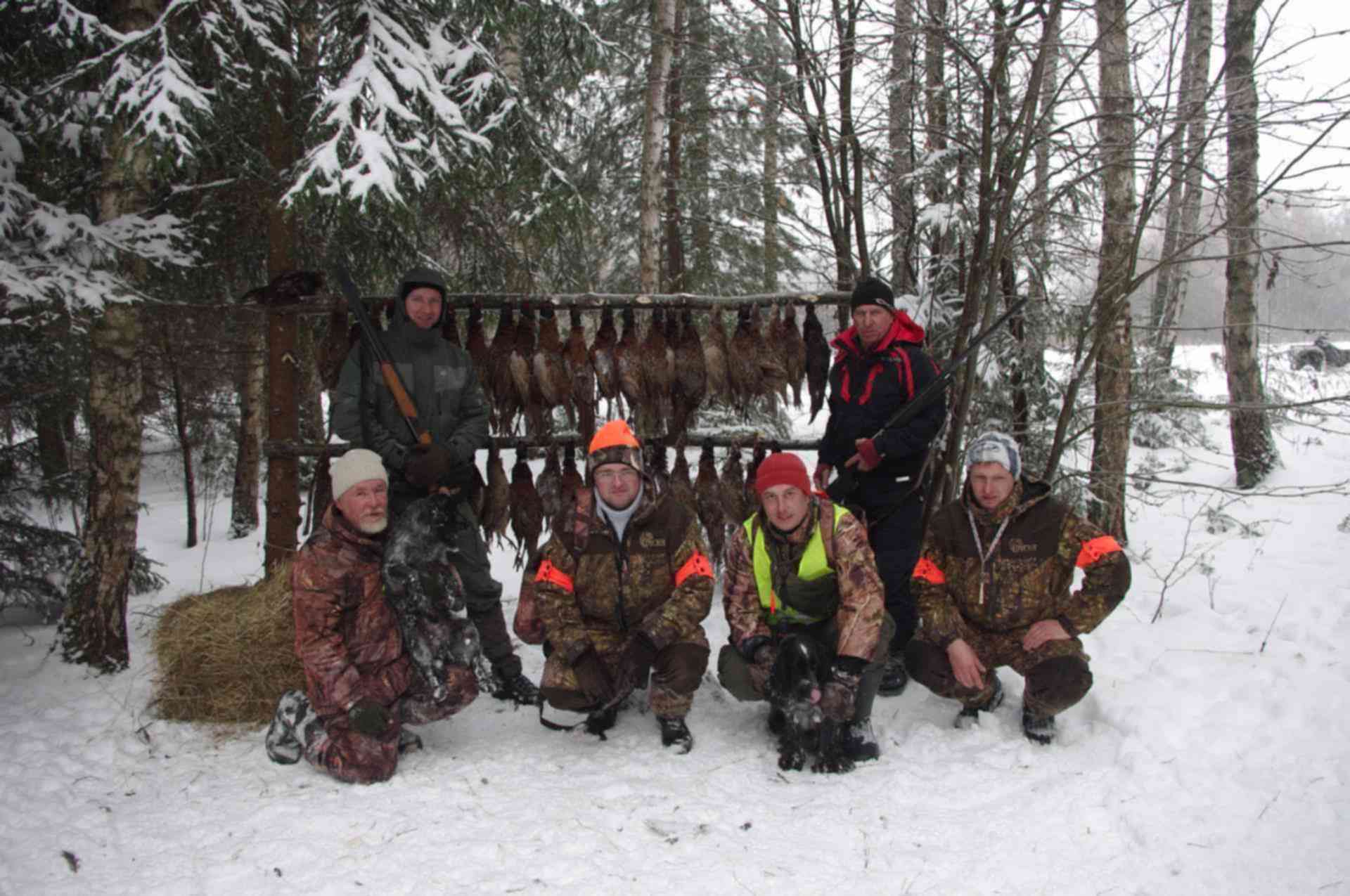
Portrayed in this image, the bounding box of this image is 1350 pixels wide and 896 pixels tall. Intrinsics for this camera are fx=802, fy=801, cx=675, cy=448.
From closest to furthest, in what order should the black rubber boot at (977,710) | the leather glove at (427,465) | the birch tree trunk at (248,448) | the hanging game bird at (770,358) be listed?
the black rubber boot at (977,710)
the leather glove at (427,465)
the hanging game bird at (770,358)
the birch tree trunk at (248,448)

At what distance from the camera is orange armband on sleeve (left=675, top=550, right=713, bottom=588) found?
11.7ft

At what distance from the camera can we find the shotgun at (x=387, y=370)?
3922mm

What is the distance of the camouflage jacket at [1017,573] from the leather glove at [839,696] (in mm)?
478

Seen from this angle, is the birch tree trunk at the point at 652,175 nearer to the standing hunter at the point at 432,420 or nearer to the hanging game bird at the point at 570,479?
the hanging game bird at the point at 570,479

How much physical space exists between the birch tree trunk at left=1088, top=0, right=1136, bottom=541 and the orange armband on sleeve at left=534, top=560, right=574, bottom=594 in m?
2.92

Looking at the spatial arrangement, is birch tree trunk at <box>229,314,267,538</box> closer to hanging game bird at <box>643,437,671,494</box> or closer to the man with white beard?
hanging game bird at <box>643,437,671,494</box>

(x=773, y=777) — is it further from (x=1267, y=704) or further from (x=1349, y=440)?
(x=1349, y=440)

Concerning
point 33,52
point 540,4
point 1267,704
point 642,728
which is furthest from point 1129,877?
point 33,52

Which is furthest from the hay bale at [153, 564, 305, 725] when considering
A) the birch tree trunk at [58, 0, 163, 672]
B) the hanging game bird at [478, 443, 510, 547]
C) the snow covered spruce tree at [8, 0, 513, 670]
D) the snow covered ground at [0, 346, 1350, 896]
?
the hanging game bird at [478, 443, 510, 547]

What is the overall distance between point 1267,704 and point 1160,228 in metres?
2.40

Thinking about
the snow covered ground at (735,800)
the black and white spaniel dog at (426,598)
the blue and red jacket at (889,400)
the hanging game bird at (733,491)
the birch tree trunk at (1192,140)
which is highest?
the birch tree trunk at (1192,140)

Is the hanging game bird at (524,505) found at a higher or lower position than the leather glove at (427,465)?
lower

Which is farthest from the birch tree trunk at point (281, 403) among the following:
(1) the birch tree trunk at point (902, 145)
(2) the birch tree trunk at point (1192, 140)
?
(2) the birch tree trunk at point (1192, 140)

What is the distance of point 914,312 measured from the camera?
5.70 metres
